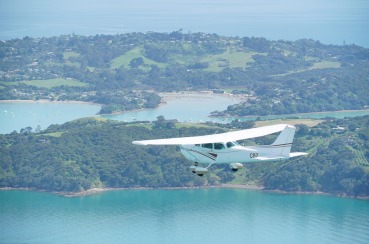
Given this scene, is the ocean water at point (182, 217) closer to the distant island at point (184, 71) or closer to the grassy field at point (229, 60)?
the distant island at point (184, 71)

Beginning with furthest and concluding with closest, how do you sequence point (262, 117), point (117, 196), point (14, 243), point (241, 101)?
point (241, 101), point (262, 117), point (117, 196), point (14, 243)

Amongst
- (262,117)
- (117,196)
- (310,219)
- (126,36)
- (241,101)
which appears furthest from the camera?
(126,36)

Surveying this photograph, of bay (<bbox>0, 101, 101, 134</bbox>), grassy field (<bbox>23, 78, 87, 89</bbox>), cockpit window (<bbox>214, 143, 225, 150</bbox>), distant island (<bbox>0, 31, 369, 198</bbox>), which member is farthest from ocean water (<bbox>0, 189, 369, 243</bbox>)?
grassy field (<bbox>23, 78, 87, 89</bbox>)

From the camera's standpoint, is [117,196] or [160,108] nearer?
[117,196]

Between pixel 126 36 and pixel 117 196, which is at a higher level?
pixel 126 36

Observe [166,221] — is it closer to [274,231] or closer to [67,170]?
[274,231]

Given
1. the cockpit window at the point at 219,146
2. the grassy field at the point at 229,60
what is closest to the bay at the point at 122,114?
the grassy field at the point at 229,60

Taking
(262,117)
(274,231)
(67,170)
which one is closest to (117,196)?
(67,170)
